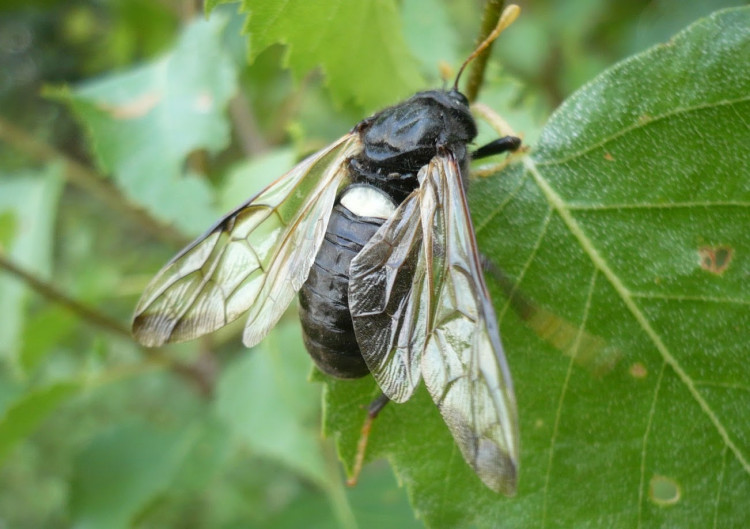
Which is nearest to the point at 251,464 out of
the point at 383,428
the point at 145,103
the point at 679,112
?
the point at 145,103

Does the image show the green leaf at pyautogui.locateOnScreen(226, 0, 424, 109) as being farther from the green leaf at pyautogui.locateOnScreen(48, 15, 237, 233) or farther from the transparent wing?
the green leaf at pyautogui.locateOnScreen(48, 15, 237, 233)

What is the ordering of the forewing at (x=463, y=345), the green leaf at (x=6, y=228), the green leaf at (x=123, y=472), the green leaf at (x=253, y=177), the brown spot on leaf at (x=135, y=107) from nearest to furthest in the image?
1. the forewing at (x=463, y=345)
2. the green leaf at (x=253, y=177)
3. the brown spot on leaf at (x=135, y=107)
4. the green leaf at (x=6, y=228)
5. the green leaf at (x=123, y=472)

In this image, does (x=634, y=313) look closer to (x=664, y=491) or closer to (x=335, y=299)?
(x=664, y=491)

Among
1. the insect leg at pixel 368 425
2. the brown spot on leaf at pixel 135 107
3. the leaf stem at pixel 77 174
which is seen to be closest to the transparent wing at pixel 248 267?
the insect leg at pixel 368 425

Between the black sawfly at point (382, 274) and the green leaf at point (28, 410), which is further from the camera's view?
the green leaf at point (28, 410)

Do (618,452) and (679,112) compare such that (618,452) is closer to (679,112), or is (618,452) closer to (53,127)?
(679,112)

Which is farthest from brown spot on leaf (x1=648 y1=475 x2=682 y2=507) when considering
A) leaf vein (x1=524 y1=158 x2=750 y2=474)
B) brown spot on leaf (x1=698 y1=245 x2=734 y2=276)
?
brown spot on leaf (x1=698 y1=245 x2=734 y2=276)

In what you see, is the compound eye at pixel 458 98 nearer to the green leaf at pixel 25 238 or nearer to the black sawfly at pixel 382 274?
the black sawfly at pixel 382 274

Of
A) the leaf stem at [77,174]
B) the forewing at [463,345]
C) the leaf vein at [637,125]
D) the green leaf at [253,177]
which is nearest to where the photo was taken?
the forewing at [463,345]
